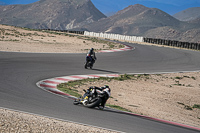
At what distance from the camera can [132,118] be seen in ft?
35.9

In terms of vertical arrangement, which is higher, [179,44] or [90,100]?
[179,44]

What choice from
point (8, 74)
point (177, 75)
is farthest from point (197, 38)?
point (8, 74)

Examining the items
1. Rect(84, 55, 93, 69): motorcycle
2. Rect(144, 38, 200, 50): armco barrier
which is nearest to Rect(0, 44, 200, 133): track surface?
Rect(84, 55, 93, 69): motorcycle

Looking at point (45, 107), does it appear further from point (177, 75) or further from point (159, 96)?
point (177, 75)

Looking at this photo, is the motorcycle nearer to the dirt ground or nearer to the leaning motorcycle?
the dirt ground

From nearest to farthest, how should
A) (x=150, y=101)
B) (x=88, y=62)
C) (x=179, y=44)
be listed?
(x=150, y=101)
(x=88, y=62)
(x=179, y=44)

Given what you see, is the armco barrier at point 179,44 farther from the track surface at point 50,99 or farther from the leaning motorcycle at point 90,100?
the leaning motorcycle at point 90,100

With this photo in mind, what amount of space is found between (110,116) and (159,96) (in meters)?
7.09

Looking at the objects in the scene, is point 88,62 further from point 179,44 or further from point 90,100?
point 179,44

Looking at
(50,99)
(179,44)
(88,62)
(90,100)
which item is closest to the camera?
(90,100)

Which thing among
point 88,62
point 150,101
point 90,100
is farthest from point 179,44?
point 90,100

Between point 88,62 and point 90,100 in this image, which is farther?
point 88,62

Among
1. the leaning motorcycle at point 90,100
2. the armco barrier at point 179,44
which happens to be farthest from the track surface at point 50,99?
the armco barrier at point 179,44

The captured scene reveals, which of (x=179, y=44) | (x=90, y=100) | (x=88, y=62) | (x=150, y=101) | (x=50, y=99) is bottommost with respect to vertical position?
(x=150, y=101)
